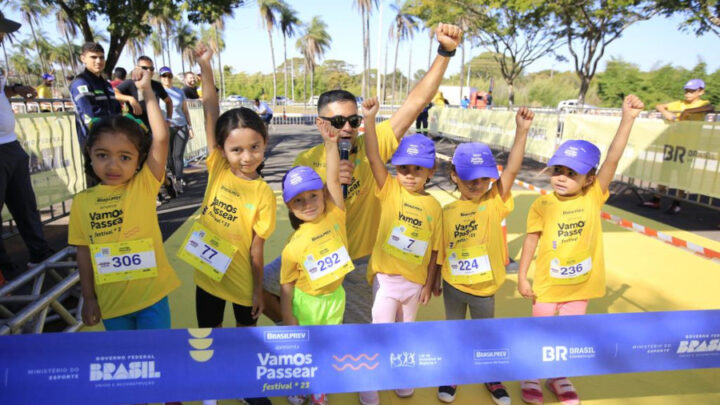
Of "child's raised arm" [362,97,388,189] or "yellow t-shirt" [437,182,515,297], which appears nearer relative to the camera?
"child's raised arm" [362,97,388,189]

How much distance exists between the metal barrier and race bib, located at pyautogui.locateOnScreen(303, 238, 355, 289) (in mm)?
1798

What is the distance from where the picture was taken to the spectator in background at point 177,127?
25.7ft

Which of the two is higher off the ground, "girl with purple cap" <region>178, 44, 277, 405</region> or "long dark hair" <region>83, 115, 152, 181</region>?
"long dark hair" <region>83, 115, 152, 181</region>

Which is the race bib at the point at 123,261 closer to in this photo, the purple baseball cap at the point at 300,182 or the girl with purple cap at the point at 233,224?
the girl with purple cap at the point at 233,224

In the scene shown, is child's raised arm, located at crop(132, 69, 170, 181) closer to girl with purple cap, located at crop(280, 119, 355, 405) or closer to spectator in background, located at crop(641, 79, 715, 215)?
girl with purple cap, located at crop(280, 119, 355, 405)

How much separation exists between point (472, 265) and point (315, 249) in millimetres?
924

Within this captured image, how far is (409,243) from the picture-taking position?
2375mm

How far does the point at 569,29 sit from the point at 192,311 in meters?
20.3

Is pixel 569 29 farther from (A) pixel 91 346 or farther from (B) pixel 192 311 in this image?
(A) pixel 91 346

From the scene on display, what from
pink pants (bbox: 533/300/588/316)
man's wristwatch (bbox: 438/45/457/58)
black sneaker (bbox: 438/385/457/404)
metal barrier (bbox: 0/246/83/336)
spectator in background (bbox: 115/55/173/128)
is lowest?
black sneaker (bbox: 438/385/457/404)

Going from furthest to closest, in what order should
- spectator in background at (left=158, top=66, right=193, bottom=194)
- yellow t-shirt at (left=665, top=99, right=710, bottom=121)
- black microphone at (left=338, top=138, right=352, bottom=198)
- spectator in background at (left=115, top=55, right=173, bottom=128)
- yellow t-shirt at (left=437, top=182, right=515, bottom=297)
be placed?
spectator in background at (left=158, top=66, right=193, bottom=194) < yellow t-shirt at (left=665, top=99, right=710, bottom=121) < spectator in background at (left=115, top=55, right=173, bottom=128) < yellow t-shirt at (left=437, top=182, right=515, bottom=297) < black microphone at (left=338, top=138, right=352, bottom=198)

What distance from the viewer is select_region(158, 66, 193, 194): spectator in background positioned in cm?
782

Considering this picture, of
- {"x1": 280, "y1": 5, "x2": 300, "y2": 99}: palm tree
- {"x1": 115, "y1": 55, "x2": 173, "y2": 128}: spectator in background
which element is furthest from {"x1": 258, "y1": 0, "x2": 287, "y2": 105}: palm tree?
{"x1": 115, "y1": 55, "x2": 173, "y2": 128}: spectator in background

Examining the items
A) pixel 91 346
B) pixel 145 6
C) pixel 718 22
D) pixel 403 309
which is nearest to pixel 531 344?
pixel 403 309
